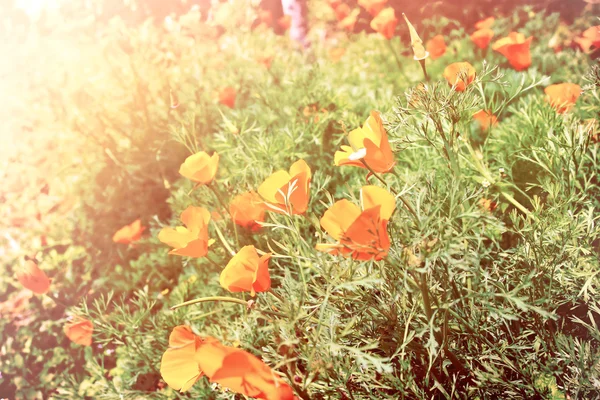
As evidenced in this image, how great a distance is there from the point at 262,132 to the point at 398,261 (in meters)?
0.94

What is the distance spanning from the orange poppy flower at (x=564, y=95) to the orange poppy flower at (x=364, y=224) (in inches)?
37.6

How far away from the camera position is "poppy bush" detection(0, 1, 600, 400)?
0.93m

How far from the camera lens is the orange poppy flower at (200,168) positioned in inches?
48.5

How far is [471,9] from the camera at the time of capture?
9.49 ft

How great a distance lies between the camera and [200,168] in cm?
124

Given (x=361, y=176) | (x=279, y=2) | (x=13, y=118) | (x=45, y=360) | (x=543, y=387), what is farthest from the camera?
(x=13, y=118)

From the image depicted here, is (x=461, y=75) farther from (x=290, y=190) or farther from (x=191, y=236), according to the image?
(x=191, y=236)

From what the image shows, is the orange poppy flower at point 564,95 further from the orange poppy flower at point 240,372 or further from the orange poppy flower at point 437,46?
the orange poppy flower at point 240,372

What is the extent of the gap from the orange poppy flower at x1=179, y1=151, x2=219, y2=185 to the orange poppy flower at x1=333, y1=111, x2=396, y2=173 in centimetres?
44

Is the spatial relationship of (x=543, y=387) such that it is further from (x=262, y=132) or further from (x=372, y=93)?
(x=372, y=93)

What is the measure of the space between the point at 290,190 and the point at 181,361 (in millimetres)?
407

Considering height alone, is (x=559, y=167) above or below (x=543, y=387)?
above

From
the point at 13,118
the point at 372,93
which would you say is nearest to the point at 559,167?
the point at 372,93

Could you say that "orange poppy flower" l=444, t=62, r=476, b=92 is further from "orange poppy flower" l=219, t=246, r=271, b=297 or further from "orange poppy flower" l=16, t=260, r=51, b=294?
"orange poppy flower" l=16, t=260, r=51, b=294
